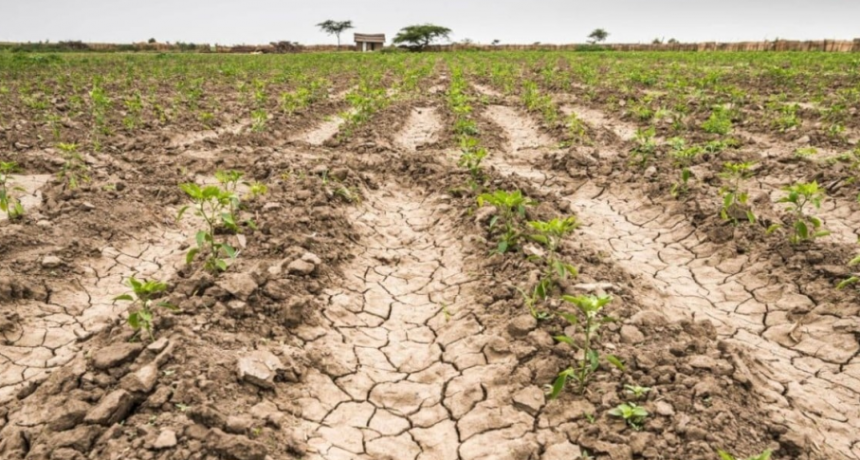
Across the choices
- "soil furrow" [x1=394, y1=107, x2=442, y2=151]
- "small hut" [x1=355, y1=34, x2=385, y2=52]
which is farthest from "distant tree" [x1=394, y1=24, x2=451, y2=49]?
"soil furrow" [x1=394, y1=107, x2=442, y2=151]

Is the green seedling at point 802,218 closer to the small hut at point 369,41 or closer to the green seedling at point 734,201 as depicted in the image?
the green seedling at point 734,201

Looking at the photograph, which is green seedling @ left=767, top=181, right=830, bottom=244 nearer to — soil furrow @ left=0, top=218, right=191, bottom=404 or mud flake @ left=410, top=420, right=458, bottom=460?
A: mud flake @ left=410, top=420, right=458, bottom=460

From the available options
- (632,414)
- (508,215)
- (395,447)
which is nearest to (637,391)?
(632,414)

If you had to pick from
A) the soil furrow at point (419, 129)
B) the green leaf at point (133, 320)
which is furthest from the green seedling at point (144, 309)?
the soil furrow at point (419, 129)

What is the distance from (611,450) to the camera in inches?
88.5

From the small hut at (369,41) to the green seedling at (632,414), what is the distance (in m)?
56.4

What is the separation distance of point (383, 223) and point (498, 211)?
1.16 metres

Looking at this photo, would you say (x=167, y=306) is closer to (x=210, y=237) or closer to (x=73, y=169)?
(x=210, y=237)

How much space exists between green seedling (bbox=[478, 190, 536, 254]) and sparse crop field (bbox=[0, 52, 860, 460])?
0.08 ft

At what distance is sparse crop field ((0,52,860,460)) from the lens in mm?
2371

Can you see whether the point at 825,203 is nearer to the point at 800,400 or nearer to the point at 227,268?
the point at 800,400

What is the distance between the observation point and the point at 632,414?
7.63 feet

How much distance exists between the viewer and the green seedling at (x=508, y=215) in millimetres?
3875

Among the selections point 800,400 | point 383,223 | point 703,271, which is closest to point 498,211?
point 383,223
